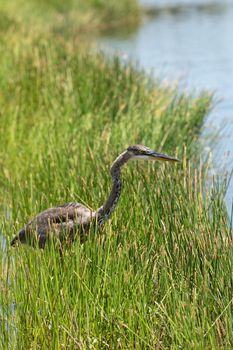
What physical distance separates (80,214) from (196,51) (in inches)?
662

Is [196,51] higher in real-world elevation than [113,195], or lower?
higher

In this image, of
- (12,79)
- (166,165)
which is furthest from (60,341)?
(12,79)

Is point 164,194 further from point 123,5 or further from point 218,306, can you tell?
point 123,5

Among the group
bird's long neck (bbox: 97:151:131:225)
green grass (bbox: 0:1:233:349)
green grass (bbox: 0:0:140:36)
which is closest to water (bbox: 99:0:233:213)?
green grass (bbox: 0:0:140:36)

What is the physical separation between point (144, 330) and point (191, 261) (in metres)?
0.71

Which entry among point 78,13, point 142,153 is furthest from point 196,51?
point 142,153

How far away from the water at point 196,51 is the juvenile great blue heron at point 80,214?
8.92 ft

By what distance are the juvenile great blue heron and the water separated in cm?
272

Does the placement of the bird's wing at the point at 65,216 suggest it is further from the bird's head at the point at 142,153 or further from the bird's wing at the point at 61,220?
the bird's head at the point at 142,153

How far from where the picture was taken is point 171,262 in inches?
219

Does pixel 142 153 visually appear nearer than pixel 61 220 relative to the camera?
Yes

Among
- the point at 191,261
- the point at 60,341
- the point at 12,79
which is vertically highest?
the point at 12,79

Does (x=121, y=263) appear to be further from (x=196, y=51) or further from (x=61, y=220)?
(x=196, y=51)

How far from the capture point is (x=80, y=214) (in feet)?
21.1
